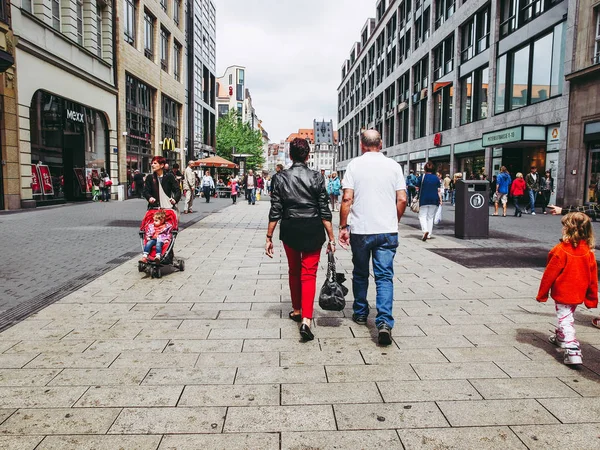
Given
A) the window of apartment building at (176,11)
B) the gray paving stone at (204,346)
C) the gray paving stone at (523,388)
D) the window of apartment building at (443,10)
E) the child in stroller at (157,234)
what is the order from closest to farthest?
the gray paving stone at (523,388)
the gray paving stone at (204,346)
the child in stroller at (157,234)
the window of apartment building at (443,10)
the window of apartment building at (176,11)

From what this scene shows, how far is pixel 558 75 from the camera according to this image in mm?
20188

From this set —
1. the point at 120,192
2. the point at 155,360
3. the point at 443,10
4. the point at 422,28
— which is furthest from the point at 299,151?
the point at 422,28

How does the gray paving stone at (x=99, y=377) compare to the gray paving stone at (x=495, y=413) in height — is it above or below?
below

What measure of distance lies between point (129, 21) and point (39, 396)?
2932cm

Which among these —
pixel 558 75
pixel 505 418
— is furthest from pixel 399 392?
pixel 558 75

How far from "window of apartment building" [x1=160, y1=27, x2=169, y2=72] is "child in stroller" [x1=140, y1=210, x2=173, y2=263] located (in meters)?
30.9

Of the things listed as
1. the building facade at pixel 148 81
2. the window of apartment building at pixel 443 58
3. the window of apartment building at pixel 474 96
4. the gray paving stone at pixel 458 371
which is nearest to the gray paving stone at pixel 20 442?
the gray paving stone at pixel 458 371

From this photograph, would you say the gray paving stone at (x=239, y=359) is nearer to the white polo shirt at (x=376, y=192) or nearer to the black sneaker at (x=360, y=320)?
the black sneaker at (x=360, y=320)

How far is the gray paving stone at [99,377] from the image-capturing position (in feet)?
11.0

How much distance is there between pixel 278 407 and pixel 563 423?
1.64 metres

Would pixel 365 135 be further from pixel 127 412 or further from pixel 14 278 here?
pixel 14 278

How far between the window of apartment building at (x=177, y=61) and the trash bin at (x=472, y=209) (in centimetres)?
3224

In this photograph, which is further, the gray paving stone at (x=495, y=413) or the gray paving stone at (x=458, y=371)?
the gray paving stone at (x=458, y=371)

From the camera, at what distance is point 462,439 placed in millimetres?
2621
